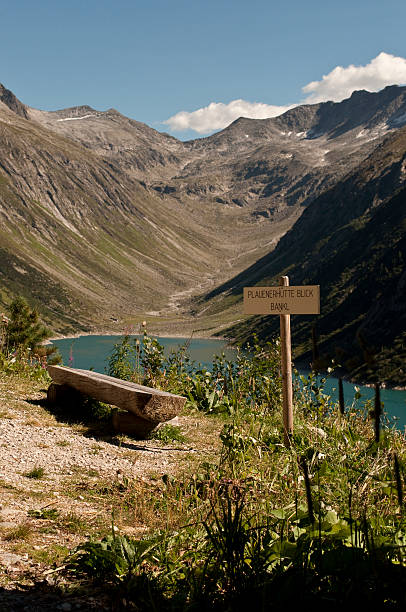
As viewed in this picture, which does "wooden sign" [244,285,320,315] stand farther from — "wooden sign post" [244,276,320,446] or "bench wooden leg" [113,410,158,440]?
"bench wooden leg" [113,410,158,440]

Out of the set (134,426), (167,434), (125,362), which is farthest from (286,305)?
(125,362)

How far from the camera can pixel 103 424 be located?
10.7m

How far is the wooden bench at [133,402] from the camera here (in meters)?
9.54

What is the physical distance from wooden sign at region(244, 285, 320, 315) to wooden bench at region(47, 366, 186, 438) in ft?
7.19

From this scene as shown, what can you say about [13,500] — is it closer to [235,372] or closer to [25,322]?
[235,372]

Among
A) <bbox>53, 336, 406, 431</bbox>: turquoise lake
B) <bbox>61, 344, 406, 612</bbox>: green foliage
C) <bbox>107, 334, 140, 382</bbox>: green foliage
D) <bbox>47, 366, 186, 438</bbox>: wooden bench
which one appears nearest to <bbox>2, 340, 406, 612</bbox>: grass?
<bbox>61, 344, 406, 612</bbox>: green foliage

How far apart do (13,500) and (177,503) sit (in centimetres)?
185

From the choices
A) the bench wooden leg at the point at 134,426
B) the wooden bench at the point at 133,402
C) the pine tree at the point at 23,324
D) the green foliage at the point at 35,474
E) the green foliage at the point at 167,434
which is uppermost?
the pine tree at the point at 23,324

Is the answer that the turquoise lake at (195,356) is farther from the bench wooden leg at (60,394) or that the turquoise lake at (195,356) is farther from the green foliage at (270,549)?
the green foliage at (270,549)

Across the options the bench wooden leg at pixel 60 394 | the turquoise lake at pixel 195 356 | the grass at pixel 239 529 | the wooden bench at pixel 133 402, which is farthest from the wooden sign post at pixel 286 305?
the turquoise lake at pixel 195 356

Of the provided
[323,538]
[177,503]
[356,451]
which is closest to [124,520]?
[177,503]

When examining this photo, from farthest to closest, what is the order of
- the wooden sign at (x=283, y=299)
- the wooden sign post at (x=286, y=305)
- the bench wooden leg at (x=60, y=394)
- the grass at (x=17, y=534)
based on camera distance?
the bench wooden leg at (x=60, y=394)
the wooden sign at (x=283, y=299)
the wooden sign post at (x=286, y=305)
the grass at (x=17, y=534)

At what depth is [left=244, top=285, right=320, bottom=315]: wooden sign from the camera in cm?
922

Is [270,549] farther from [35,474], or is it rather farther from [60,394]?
[60,394]
